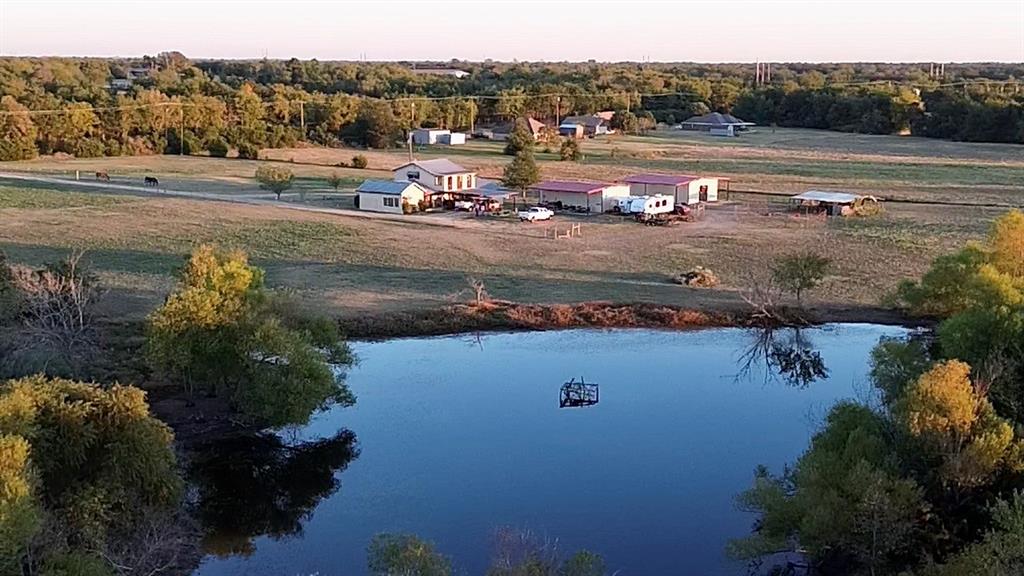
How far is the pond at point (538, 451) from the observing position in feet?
43.5

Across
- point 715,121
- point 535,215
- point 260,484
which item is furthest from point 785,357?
point 715,121

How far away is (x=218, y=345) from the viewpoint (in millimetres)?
16172

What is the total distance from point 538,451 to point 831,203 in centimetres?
2234

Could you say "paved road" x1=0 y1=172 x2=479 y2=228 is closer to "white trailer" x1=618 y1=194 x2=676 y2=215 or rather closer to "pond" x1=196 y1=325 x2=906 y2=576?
"white trailer" x1=618 y1=194 x2=676 y2=215

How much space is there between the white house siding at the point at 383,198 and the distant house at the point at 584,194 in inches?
172

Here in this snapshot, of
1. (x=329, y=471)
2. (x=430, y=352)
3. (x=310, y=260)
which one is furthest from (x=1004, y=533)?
(x=310, y=260)

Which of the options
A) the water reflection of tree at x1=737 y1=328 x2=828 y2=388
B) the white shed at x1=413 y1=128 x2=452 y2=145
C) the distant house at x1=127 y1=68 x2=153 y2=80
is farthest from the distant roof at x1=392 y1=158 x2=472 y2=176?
the distant house at x1=127 y1=68 x2=153 y2=80

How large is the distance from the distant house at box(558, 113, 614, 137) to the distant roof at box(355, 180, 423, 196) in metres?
32.3

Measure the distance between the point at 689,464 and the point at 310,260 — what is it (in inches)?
578

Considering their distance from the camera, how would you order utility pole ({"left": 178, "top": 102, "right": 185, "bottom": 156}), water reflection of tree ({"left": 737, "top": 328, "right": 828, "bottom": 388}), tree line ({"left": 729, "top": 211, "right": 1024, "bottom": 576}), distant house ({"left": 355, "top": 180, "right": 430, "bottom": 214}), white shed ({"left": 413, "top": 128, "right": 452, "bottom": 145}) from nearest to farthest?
tree line ({"left": 729, "top": 211, "right": 1024, "bottom": 576}) < water reflection of tree ({"left": 737, "top": 328, "right": 828, "bottom": 388}) < distant house ({"left": 355, "top": 180, "right": 430, "bottom": 214}) < utility pole ({"left": 178, "top": 102, "right": 185, "bottom": 156}) < white shed ({"left": 413, "top": 128, "right": 452, "bottom": 145})

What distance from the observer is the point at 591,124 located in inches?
2709

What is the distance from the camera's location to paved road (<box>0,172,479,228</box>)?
112ft

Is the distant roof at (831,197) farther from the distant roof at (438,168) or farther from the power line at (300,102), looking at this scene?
the power line at (300,102)

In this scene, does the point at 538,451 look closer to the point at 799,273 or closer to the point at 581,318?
the point at 581,318
